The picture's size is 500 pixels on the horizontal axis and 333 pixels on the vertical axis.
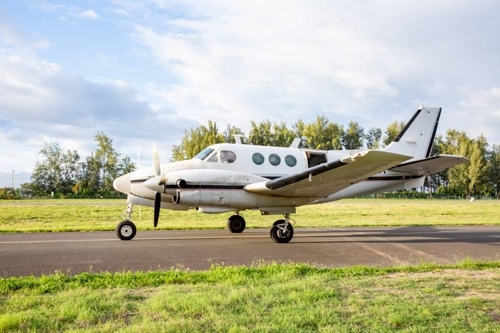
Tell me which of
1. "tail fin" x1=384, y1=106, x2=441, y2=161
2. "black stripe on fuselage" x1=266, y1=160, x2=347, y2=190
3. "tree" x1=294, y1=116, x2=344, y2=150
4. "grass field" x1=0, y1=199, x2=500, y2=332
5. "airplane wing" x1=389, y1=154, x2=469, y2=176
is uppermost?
"tree" x1=294, y1=116, x2=344, y2=150

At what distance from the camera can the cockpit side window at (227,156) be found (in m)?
14.6

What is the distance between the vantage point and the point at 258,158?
1507cm

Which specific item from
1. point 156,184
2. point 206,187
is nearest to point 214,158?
point 206,187

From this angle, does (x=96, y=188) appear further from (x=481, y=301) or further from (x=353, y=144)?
(x=481, y=301)

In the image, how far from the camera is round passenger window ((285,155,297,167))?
1557cm

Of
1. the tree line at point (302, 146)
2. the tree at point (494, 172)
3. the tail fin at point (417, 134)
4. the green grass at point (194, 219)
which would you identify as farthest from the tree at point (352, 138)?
the tail fin at point (417, 134)

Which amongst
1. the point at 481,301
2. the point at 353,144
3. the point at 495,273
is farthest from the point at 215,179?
the point at 353,144

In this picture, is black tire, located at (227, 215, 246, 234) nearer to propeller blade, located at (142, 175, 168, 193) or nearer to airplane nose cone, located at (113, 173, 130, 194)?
propeller blade, located at (142, 175, 168, 193)

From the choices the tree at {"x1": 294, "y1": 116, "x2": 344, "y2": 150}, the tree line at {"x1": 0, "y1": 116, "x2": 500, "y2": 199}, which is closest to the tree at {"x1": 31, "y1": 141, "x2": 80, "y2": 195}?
the tree line at {"x1": 0, "y1": 116, "x2": 500, "y2": 199}

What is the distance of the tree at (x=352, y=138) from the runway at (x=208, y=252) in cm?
7097

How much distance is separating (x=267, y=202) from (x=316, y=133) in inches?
2645

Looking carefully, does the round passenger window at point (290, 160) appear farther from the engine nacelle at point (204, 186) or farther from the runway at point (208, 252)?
the runway at point (208, 252)

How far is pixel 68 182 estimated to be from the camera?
310 ft

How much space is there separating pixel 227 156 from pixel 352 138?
74.4 meters
